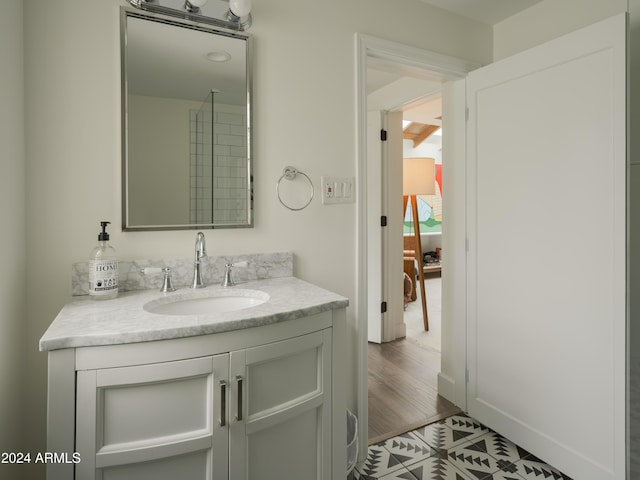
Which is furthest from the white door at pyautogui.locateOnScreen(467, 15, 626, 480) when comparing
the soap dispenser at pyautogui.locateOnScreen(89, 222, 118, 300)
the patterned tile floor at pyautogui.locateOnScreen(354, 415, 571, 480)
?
the soap dispenser at pyautogui.locateOnScreen(89, 222, 118, 300)

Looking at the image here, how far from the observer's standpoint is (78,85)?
4.18ft

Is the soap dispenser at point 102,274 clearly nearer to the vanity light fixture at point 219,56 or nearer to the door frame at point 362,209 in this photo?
the vanity light fixture at point 219,56

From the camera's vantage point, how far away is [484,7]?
2045 millimetres

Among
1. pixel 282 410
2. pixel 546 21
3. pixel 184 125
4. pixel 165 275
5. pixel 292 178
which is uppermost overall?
pixel 546 21

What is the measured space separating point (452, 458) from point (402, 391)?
0.69 meters

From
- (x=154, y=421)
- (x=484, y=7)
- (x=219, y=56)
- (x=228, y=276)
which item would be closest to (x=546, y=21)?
(x=484, y=7)

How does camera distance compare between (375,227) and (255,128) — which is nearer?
(255,128)

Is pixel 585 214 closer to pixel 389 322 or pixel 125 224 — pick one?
pixel 125 224

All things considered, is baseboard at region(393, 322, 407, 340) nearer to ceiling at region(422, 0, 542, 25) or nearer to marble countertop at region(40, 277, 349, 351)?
marble countertop at region(40, 277, 349, 351)

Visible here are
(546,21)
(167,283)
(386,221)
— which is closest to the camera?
(167,283)

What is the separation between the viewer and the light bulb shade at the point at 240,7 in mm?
1406

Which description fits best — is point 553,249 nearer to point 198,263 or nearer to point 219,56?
point 198,263

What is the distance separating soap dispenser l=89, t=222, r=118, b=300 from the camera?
3.95 ft

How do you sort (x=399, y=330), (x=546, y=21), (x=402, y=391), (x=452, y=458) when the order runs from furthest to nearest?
(x=399, y=330) → (x=402, y=391) → (x=546, y=21) → (x=452, y=458)
